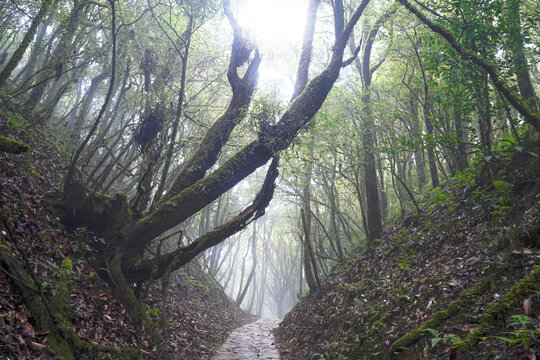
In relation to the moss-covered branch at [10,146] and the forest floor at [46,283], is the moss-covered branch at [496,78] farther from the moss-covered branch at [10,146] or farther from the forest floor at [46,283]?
the moss-covered branch at [10,146]

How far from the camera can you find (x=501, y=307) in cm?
326

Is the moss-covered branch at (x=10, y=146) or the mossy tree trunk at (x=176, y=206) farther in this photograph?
the mossy tree trunk at (x=176, y=206)

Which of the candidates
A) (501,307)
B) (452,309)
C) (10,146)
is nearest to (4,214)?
(10,146)

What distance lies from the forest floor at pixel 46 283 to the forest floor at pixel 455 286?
10.6ft

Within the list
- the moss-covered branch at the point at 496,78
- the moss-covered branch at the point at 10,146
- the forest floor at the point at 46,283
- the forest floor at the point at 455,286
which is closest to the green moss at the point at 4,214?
the forest floor at the point at 46,283

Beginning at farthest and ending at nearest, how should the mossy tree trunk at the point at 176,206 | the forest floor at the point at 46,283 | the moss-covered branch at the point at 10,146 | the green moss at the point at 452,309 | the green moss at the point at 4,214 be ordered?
the mossy tree trunk at the point at 176,206 → the moss-covered branch at the point at 10,146 → the green moss at the point at 4,214 → the green moss at the point at 452,309 → the forest floor at the point at 46,283

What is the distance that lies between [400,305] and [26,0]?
1265cm

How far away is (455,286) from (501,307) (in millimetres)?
1307

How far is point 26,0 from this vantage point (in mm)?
9500

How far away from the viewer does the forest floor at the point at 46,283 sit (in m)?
3.49

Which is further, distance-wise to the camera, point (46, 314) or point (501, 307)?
point (46, 314)

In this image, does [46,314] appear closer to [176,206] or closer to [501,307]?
[176,206]

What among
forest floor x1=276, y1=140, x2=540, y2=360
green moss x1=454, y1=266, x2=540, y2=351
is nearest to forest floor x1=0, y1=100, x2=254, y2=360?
forest floor x1=276, y1=140, x2=540, y2=360

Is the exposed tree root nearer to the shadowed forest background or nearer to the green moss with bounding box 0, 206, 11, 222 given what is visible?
the shadowed forest background
